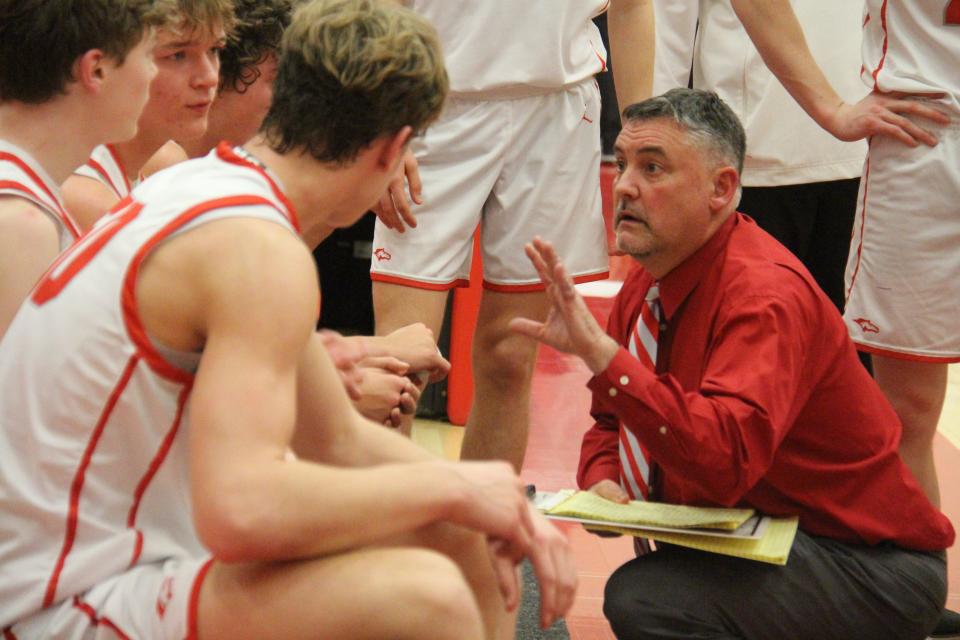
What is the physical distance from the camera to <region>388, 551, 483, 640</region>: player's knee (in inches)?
64.3

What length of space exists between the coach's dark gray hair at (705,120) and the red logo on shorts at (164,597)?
154 cm

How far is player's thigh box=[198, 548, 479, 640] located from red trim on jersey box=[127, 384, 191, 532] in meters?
0.18

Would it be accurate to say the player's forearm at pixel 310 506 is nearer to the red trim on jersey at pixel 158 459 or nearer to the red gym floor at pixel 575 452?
the red trim on jersey at pixel 158 459

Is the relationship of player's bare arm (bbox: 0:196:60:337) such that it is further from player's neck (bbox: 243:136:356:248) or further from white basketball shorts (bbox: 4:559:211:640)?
white basketball shorts (bbox: 4:559:211:640)

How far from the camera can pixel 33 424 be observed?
1.72 metres

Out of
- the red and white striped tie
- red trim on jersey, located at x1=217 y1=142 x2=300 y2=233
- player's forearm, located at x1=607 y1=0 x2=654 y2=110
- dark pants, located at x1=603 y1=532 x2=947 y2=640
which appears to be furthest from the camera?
player's forearm, located at x1=607 y1=0 x2=654 y2=110

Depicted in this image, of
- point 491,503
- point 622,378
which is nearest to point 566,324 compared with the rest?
point 622,378

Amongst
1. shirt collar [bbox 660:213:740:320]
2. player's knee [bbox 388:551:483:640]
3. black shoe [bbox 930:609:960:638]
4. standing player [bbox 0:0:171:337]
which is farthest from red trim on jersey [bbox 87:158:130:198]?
black shoe [bbox 930:609:960:638]

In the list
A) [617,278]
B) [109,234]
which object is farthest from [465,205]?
[617,278]

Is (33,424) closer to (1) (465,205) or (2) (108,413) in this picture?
(2) (108,413)

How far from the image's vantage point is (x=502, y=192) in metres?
3.37

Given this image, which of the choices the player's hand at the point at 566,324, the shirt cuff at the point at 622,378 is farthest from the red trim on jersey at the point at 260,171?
the shirt cuff at the point at 622,378

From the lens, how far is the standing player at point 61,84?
2141mm

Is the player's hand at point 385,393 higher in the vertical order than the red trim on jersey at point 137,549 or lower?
lower
